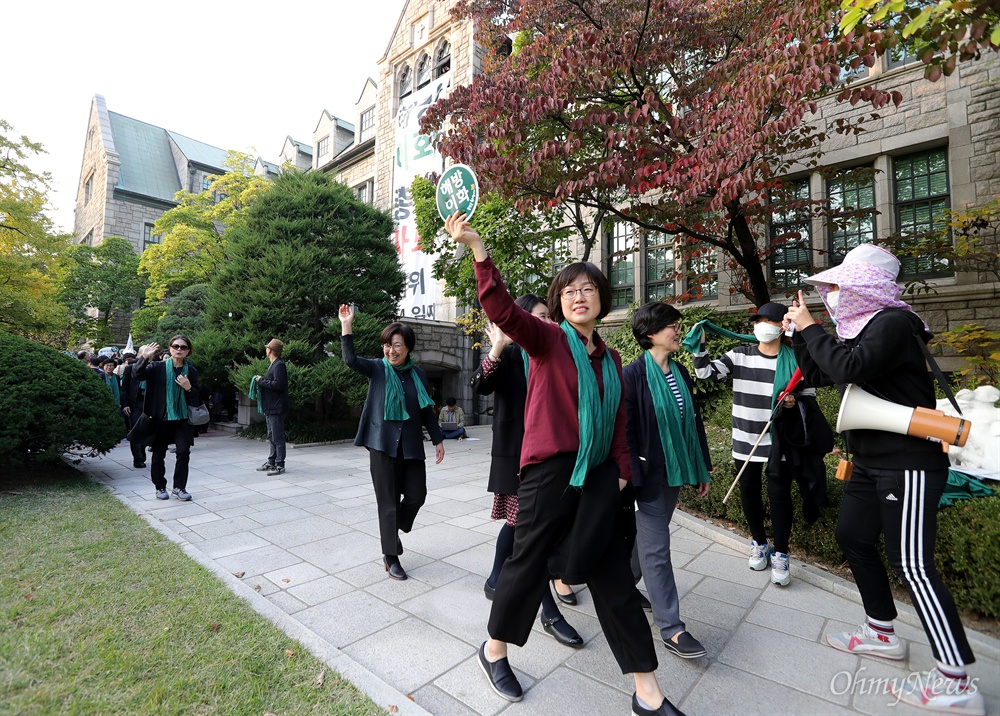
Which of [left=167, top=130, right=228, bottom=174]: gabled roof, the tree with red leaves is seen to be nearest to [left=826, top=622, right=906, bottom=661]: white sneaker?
the tree with red leaves

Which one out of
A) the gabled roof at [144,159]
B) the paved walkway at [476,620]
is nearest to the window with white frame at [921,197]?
the paved walkway at [476,620]

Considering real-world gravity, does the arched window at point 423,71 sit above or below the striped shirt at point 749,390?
above

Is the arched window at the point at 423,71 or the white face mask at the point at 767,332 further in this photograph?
the arched window at the point at 423,71

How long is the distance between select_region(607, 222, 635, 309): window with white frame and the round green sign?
35.0 ft

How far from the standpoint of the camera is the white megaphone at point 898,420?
6.63ft

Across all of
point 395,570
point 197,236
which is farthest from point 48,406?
point 197,236

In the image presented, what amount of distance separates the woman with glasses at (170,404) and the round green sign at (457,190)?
4419mm

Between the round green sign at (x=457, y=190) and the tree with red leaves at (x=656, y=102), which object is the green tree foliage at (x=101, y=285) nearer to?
the tree with red leaves at (x=656, y=102)

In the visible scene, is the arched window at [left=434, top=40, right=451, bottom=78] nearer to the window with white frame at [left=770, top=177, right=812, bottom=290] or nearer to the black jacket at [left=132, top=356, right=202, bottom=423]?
the window with white frame at [left=770, top=177, right=812, bottom=290]

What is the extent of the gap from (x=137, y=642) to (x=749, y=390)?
4.26 metres

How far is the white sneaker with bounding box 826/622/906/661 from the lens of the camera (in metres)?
2.53

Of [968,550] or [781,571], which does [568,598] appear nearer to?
[781,571]

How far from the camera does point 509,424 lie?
3.08 m

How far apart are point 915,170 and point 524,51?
786 centimetres
